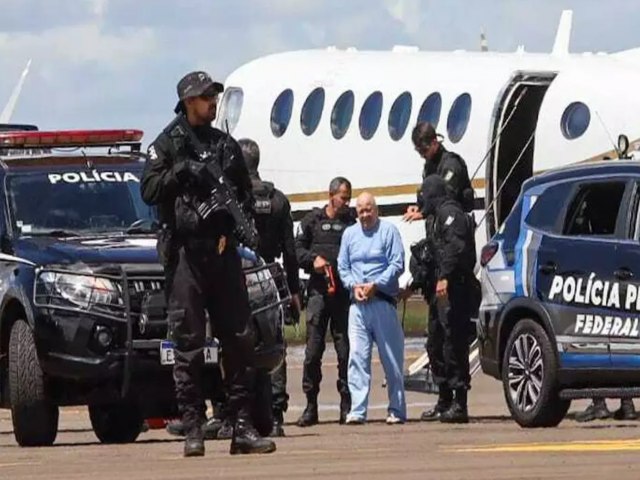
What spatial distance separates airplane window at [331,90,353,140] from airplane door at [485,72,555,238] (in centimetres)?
297

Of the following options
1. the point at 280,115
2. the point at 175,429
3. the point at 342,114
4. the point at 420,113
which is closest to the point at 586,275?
the point at 175,429

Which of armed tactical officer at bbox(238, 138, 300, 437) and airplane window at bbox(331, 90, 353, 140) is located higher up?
airplane window at bbox(331, 90, 353, 140)

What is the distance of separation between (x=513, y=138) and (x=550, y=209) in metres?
12.3

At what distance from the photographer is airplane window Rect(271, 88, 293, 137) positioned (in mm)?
33469

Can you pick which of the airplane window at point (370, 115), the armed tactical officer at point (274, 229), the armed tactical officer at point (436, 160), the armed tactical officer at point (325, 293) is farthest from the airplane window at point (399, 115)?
the armed tactical officer at point (274, 229)

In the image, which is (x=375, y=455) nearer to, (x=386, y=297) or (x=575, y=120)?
(x=386, y=297)

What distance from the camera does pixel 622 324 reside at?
17172mm

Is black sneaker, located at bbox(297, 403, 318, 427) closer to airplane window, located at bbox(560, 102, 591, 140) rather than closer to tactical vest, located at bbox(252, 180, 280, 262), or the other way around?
tactical vest, located at bbox(252, 180, 280, 262)

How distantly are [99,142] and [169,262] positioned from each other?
4.27 m

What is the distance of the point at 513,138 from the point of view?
1198 inches

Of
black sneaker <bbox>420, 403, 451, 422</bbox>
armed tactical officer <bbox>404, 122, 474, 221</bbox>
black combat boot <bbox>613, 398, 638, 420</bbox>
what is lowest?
black sneaker <bbox>420, 403, 451, 422</bbox>

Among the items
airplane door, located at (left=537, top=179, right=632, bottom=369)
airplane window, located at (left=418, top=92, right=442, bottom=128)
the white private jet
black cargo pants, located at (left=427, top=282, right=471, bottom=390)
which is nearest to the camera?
airplane door, located at (left=537, top=179, right=632, bottom=369)

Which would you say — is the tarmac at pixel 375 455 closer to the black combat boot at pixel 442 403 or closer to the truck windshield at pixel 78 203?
the black combat boot at pixel 442 403

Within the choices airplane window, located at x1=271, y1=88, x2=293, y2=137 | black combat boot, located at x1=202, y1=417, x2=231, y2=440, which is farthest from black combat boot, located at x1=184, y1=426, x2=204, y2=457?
airplane window, located at x1=271, y1=88, x2=293, y2=137
